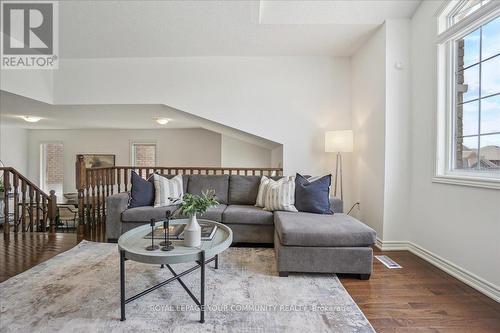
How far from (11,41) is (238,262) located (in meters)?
4.35

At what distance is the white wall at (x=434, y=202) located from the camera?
2193 mm

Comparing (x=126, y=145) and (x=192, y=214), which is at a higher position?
(x=126, y=145)

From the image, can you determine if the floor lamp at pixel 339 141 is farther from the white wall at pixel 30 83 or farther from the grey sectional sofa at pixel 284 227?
the white wall at pixel 30 83

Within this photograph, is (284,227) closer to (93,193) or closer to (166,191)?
(166,191)

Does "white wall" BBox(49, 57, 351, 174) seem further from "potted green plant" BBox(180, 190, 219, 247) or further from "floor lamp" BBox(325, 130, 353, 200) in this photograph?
"potted green plant" BBox(180, 190, 219, 247)

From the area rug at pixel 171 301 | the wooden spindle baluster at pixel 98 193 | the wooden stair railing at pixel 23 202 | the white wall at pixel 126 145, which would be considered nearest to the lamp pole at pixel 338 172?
the area rug at pixel 171 301

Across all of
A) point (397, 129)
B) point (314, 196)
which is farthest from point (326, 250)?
point (397, 129)

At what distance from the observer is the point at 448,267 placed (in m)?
2.59

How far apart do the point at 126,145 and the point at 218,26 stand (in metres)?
5.37

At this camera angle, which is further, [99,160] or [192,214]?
[99,160]

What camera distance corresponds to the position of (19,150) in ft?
25.6

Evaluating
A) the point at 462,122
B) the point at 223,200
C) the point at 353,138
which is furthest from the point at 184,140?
the point at 462,122

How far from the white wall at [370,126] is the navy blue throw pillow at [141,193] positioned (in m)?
2.97

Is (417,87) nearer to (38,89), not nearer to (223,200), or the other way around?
(223,200)
